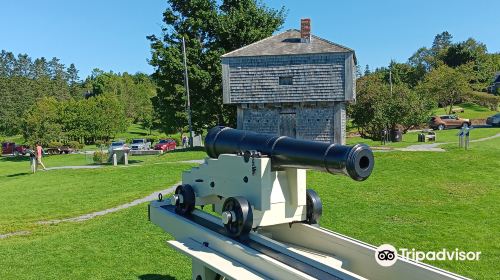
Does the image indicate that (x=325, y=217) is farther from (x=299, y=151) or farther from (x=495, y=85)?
(x=495, y=85)

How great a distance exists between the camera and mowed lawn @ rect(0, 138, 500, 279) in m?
7.73

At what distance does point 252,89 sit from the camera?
23812mm

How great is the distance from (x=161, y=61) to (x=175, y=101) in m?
3.11

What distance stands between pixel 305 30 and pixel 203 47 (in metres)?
11.9

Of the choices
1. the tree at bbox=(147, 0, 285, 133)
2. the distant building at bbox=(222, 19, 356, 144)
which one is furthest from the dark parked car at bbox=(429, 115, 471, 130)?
the distant building at bbox=(222, 19, 356, 144)

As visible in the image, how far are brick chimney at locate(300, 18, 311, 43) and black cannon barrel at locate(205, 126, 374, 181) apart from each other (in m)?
19.7

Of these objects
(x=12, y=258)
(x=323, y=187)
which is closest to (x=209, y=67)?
(x=323, y=187)

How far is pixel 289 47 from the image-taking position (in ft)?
77.7

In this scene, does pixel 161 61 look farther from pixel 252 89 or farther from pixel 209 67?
pixel 252 89

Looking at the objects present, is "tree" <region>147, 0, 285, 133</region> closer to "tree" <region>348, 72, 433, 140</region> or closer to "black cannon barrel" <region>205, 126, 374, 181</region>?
"tree" <region>348, 72, 433, 140</region>

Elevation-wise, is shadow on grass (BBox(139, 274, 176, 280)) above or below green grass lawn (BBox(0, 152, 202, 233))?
above

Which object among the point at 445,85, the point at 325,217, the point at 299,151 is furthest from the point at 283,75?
the point at 445,85

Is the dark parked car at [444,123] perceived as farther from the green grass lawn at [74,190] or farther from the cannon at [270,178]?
the cannon at [270,178]

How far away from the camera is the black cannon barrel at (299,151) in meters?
3.29
